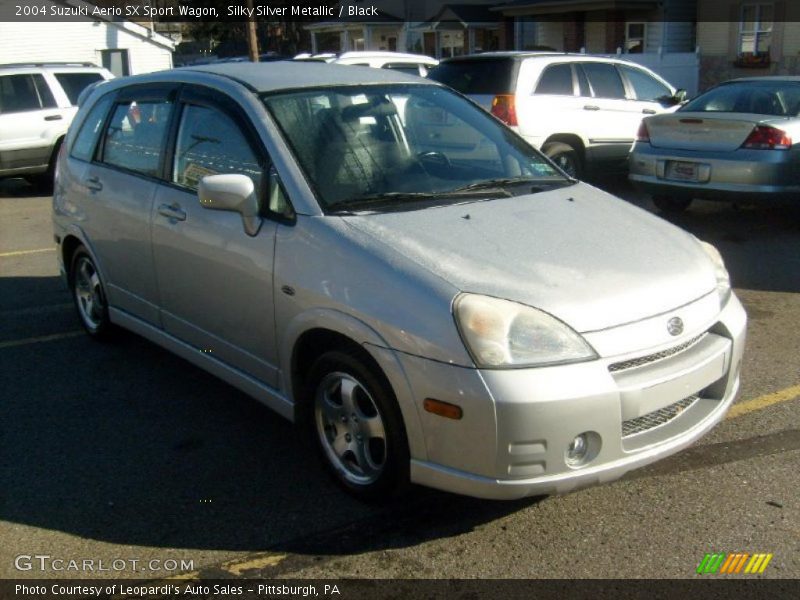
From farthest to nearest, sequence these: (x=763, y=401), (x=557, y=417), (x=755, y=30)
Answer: (x=755, y=30)
(x=763, y=401)
(x=557, y=417)

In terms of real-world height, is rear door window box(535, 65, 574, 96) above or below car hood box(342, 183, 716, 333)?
above

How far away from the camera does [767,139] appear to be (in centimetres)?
834

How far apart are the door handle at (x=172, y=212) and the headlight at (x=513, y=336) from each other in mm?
1873

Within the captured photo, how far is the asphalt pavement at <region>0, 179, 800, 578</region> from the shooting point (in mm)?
3309

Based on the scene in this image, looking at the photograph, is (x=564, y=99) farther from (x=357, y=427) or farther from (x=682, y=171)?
(x=357, y=427)

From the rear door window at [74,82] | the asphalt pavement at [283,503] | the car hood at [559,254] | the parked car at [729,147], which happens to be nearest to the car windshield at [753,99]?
the parked car at [729,147]

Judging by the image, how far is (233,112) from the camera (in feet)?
13.9

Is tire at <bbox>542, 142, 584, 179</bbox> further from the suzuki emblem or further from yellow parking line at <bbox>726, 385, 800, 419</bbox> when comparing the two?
the suzuki emblem

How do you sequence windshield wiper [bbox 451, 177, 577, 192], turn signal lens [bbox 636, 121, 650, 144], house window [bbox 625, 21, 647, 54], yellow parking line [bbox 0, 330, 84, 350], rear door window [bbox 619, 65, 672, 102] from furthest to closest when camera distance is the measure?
house window [bbox 625, 21, 647, 54]
rear door window [bbox 619, 65, 672, 102]
turn signal lens [bbox 636, 121, 650, 144]
yellow parking line [bbox 0, 330, 84, 350]
windshield wiper [bbox 451, 177, 577, 192]

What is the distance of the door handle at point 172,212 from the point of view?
4457 millimetres

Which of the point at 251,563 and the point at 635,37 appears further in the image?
the point at 635,37

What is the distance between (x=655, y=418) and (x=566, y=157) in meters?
7.93

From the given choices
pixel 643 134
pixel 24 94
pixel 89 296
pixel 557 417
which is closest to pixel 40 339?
pixel 89 296

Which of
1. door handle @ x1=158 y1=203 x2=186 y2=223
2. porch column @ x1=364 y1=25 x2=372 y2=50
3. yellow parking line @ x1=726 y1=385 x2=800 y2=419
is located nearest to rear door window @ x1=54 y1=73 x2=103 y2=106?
door handle @ x1=158 y1=203 x2=186 y2=223
